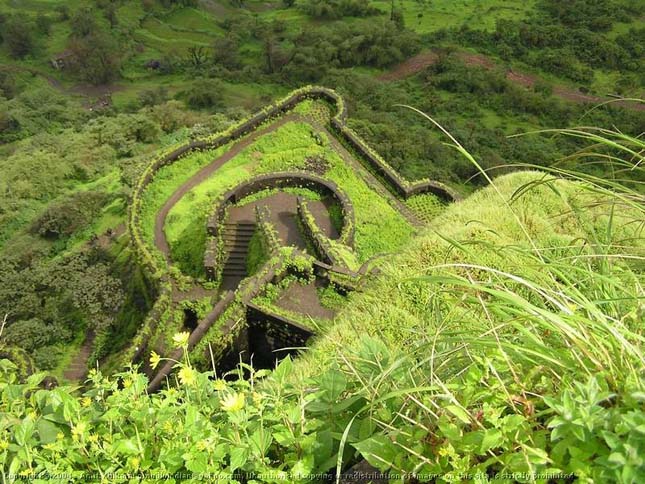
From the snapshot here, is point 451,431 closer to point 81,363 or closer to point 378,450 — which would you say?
A: point 378,450

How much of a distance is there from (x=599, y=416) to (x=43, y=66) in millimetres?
70730

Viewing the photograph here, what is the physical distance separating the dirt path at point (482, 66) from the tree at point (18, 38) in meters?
47.4

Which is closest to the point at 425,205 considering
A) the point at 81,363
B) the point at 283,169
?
the point at 283,169

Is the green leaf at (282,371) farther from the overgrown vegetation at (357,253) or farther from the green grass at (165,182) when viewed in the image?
the green grass at (165,182)

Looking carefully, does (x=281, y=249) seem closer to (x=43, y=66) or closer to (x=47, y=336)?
(x=47, y=336)

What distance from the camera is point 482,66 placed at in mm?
49594

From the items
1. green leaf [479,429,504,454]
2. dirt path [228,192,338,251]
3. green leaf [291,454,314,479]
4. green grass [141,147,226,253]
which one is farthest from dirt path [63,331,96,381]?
green leaf [479,429,504,454]

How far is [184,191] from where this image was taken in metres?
16.5

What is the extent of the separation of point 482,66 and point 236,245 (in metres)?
46.3

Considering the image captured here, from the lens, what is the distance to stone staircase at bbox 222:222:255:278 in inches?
552

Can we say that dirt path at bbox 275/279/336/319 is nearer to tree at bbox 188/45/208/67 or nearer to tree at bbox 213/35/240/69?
tree at bbox 213/35/240/69

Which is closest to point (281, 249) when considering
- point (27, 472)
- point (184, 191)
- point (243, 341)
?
point (243, 341)

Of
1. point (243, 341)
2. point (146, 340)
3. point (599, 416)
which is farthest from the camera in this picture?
point (146, 340)

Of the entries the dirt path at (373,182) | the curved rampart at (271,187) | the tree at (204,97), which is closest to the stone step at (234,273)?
the curved rampart at (271,187)
